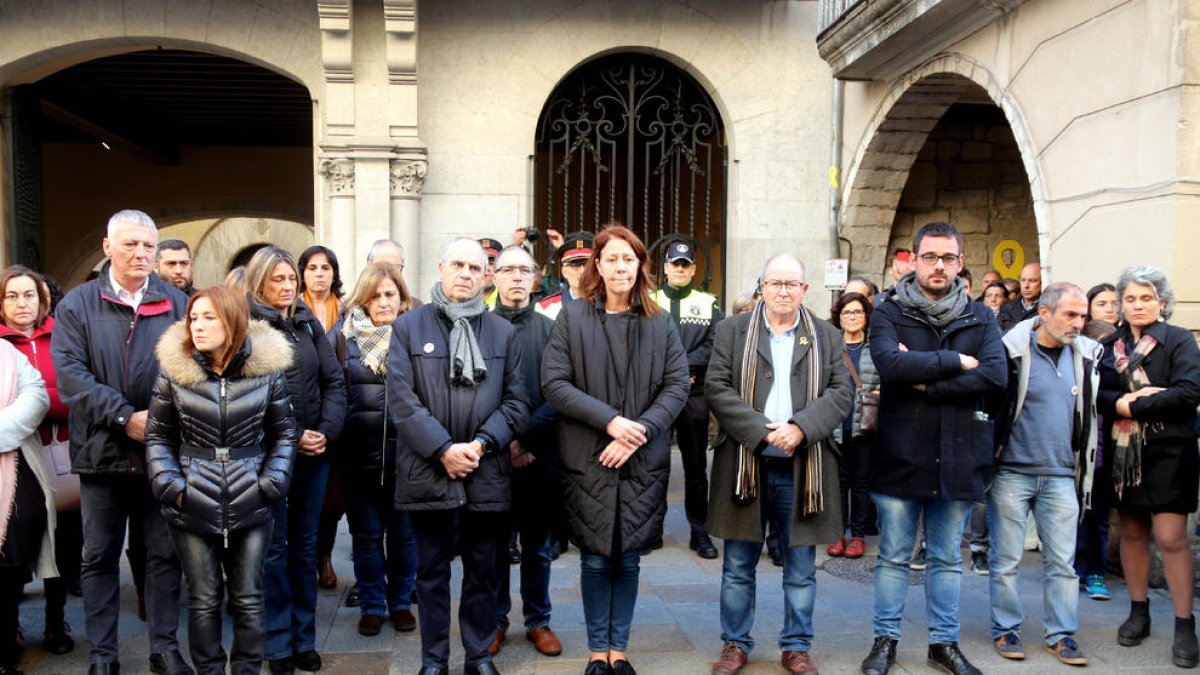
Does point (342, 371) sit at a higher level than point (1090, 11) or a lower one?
lower

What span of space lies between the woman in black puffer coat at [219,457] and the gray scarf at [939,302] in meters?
2.73

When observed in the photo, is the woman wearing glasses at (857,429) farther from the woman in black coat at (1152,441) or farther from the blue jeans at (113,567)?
the blue jeans at (113,567)

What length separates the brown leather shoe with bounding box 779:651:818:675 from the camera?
4.20 meters

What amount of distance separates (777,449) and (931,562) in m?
0.96

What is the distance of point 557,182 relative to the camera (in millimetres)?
12625

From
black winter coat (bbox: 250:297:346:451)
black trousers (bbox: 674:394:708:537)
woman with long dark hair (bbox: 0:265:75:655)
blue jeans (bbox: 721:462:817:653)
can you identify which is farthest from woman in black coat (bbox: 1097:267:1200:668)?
woman with long dark hair (bbox: 0:265:75:655)

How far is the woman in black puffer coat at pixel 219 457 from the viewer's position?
12.1 feet

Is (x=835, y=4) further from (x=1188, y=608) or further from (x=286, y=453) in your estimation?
(x=286, y=453)

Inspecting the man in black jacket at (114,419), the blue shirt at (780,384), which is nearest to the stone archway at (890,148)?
the blue shirt at (780,384)

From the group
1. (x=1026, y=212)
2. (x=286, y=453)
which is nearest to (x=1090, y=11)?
(x=1026, y=212)

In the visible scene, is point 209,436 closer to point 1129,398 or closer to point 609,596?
point 609,596

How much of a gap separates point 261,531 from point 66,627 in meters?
1.59

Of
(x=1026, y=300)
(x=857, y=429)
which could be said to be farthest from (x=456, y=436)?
(x=1026, y=300)

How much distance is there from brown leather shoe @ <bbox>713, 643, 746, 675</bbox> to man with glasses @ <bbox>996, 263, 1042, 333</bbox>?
397 centimetres
